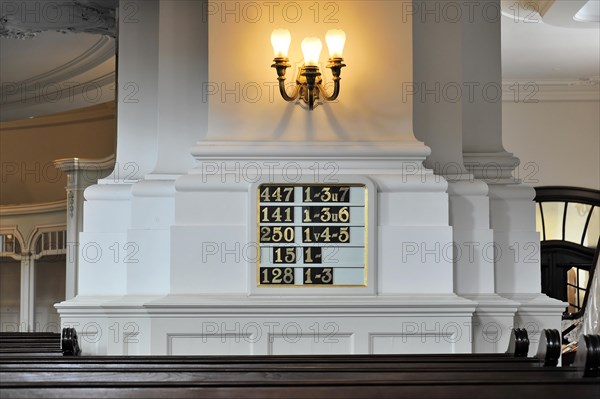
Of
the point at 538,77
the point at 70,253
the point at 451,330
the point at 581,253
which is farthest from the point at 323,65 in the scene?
the point at 538,77

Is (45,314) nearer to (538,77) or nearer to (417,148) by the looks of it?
(538,77)

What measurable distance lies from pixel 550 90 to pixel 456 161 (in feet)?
30.1

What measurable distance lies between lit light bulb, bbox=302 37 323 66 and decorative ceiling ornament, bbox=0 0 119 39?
2901 millimetres

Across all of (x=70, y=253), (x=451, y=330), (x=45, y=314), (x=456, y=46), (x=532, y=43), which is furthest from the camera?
(x=45, y=314)

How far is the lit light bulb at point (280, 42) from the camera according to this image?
527 centimetres

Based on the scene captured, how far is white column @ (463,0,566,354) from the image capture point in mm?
5695

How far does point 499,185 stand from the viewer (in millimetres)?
5992

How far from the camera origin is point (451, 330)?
528cm

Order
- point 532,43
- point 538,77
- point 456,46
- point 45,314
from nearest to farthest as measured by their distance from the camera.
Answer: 1. point 456,46
2. point 532,43
3. point 45,314
4. point 538,77

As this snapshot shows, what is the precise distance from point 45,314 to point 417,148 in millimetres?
9039

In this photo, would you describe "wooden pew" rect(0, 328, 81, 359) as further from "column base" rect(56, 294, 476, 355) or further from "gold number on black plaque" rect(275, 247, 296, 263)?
"gold number on black plaque" rect(275, 247, 296, 263)

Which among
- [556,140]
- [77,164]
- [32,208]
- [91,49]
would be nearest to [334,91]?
[77,164]

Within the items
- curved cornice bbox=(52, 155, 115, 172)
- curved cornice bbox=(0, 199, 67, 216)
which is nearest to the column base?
curved cornice bbox=(52, 155, 115, 172)

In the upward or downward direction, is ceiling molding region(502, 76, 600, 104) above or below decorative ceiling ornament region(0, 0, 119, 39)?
above
